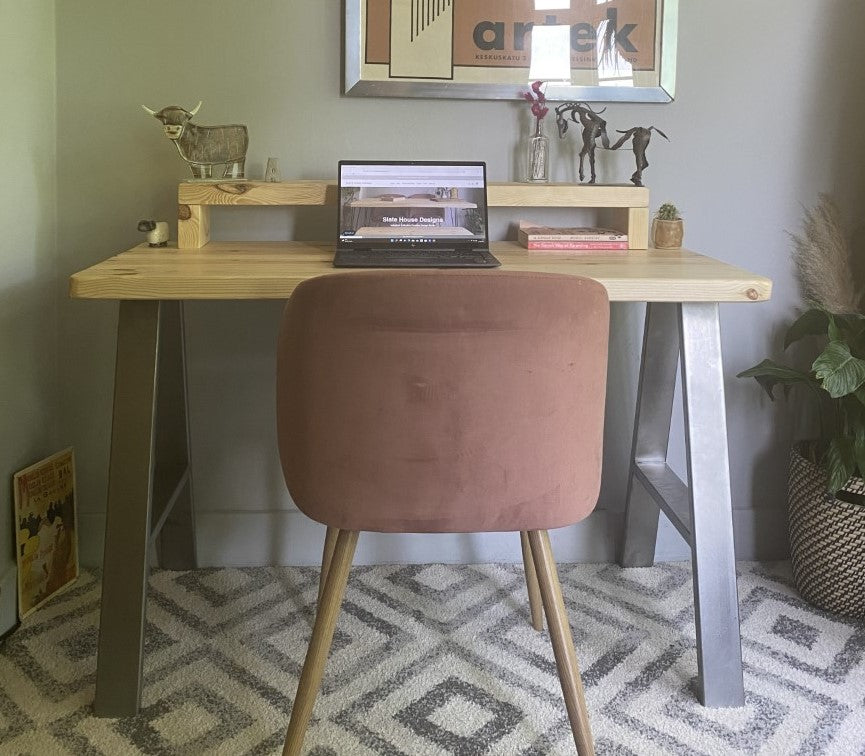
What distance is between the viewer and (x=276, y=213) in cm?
204

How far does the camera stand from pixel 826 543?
196cm

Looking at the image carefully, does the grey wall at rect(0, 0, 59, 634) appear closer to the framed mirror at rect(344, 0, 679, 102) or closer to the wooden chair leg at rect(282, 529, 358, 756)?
the framed mirror at rect(344, 0, 679, 102)

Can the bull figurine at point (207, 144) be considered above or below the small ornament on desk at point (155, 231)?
above

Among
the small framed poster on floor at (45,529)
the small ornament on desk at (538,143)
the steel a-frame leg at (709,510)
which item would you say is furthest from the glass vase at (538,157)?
the small framed poster on floor at (45,529)

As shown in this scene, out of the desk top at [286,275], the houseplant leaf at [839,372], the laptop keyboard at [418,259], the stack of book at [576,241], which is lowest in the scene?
the houseplant leaf at [839,372]

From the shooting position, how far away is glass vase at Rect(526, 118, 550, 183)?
1.98 m

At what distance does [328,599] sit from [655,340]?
100 centimetres

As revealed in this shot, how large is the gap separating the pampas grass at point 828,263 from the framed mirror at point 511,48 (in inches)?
17.6

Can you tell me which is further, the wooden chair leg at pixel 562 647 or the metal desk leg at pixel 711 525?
the metal desk leg at pixel 711 525

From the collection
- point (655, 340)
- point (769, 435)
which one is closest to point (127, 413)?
point (655, 340)

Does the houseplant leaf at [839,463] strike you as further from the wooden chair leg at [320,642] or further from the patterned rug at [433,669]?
the wooden chair leg at [320,642]

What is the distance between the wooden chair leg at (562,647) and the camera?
4.62ft

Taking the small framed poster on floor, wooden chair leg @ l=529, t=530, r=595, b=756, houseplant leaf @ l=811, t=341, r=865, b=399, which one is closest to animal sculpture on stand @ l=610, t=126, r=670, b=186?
houseplant leaf @ l=811, t=341, r=865, b=399

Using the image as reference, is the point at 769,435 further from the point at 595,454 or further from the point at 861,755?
the point at 595,454
